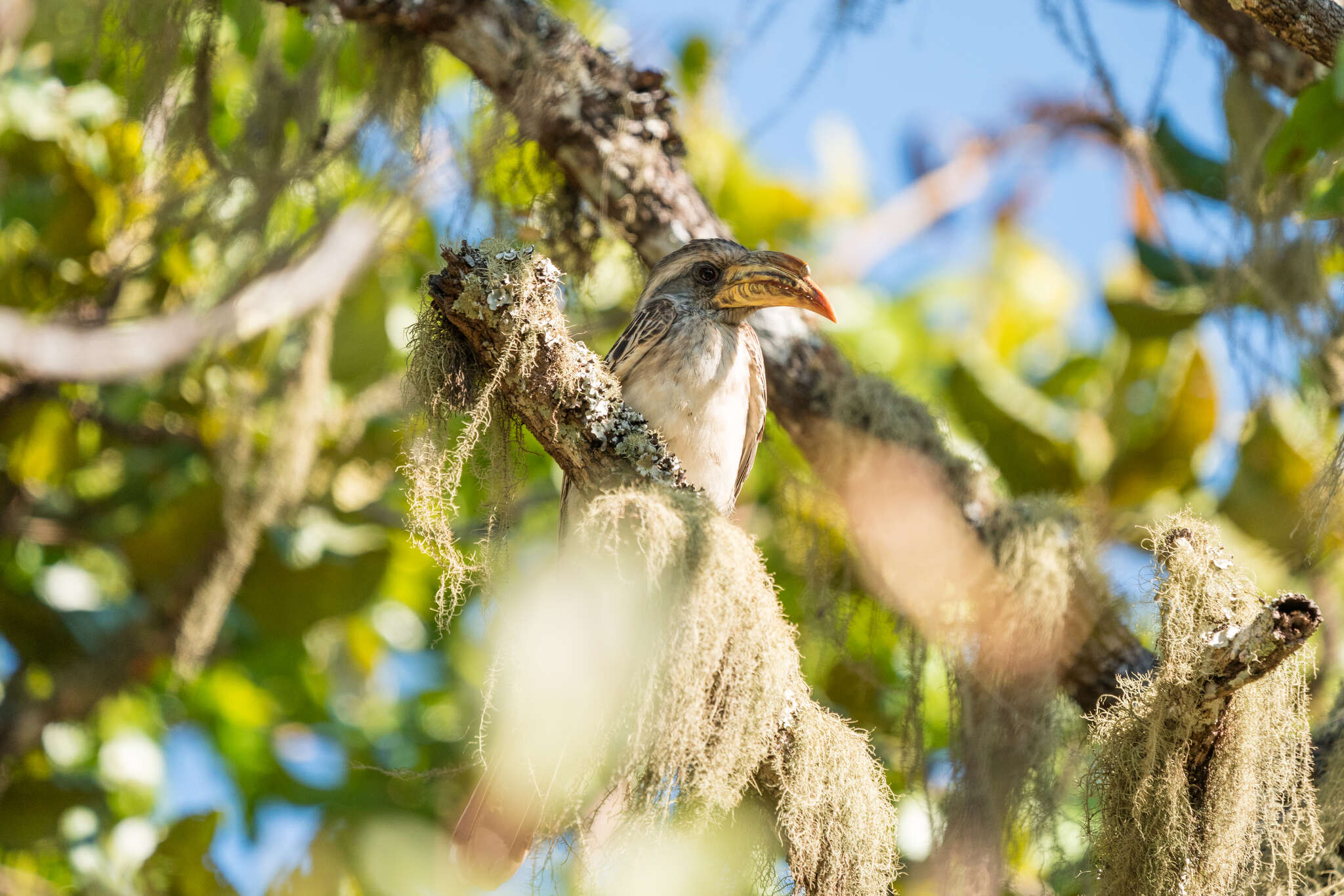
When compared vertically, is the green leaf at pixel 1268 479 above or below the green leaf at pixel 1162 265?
below

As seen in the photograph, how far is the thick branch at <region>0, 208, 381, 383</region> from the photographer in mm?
2775

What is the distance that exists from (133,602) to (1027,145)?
512 centimetres

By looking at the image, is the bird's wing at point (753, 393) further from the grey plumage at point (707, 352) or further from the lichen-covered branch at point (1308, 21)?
the lichen-covered branch at point (1308, 21)

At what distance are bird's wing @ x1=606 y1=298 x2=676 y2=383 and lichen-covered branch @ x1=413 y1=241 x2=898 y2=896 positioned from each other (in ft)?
3.02

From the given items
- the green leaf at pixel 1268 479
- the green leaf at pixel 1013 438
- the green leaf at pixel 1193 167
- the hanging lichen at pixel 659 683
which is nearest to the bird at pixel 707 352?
the hanging lichen at pixel 659 683

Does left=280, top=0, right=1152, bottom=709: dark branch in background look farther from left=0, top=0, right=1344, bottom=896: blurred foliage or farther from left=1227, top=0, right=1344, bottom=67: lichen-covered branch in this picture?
left=1227, top=0, right=1344, bottom=67: lichen-covered branch

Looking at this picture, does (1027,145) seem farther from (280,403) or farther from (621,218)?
(280,403)

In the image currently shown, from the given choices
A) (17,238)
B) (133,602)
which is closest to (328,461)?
(133,602)

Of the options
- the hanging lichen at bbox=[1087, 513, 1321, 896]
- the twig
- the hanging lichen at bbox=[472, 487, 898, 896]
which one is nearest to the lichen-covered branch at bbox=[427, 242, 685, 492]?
the hanging lichen at bbox=[472, 487, 898, 896]

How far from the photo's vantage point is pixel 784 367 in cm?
389

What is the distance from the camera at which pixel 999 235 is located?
7.81 metres

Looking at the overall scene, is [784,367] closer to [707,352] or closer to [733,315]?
[733,315]

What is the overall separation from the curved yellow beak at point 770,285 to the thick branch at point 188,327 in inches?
47.7

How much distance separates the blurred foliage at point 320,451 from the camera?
383 centimetres
